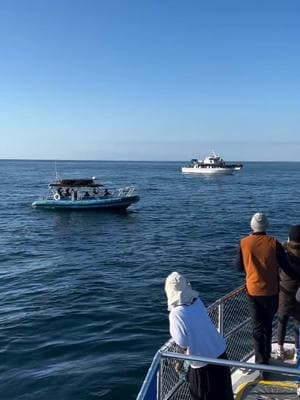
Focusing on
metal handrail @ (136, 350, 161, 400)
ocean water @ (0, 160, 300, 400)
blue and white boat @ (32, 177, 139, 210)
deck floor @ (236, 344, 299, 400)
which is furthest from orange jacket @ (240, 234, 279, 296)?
blue and white boat @ (32, 177, 139, 210)

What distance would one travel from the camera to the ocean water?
11.8 metres

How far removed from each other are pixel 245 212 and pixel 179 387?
42.1m

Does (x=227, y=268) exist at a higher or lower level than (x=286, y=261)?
lower

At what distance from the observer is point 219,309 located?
22.4ft

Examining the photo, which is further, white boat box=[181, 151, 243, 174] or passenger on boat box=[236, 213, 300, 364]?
white boat box=[181, 151, 243, 174]

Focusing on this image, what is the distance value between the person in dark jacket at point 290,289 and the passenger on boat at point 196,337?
2237 millimetres

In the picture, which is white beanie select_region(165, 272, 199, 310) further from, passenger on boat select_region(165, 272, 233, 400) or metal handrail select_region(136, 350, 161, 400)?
metal handrail select_region(136, 350, 161, 400)

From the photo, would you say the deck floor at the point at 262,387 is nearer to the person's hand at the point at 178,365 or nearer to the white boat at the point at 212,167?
the person's hand at the point at 178,365

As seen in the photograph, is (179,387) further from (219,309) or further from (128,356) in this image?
(128,356)

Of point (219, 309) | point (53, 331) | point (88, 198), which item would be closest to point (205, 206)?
point (88, 198)

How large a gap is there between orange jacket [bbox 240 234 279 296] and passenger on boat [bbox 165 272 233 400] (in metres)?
1.79

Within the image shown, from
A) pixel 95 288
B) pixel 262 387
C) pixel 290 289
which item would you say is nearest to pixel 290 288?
pixel 290 289

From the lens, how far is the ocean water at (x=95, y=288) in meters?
11.8

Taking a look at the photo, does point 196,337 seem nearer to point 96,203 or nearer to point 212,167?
point 96,203
